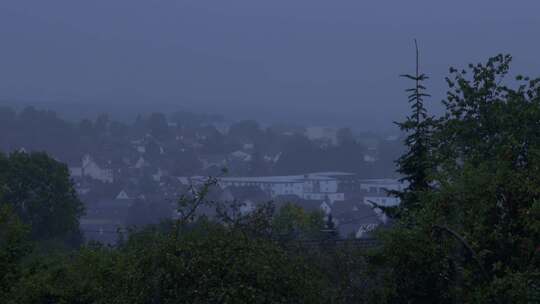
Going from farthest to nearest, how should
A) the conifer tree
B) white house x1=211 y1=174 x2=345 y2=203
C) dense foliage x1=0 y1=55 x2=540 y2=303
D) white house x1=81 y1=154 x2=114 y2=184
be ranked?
white house x1=81 y1=154 x2=114 y2=184, white house x1=211 y1=174 x2=345 y2=203, the conifer tree, dense foliage x1=0 y1=55 x2=540 y2=303

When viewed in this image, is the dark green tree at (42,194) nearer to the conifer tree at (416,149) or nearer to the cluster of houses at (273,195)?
the cluster of houses at (273,195)

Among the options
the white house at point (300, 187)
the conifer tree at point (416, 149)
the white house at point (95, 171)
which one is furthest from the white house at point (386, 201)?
the white house at point (95, 171)

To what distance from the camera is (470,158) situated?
12.0 m

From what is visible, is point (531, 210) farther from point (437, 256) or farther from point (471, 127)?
point (471, 127)

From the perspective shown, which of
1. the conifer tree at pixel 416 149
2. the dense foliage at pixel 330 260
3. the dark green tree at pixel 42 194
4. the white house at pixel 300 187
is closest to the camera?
the dense foliage at pixel 330 260

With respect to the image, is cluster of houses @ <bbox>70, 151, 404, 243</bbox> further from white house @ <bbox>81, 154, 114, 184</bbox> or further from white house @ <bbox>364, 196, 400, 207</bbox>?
white house @ <bbox>364, 196, 400, 207</bbox>

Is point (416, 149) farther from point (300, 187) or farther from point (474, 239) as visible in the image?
point (300, 187)

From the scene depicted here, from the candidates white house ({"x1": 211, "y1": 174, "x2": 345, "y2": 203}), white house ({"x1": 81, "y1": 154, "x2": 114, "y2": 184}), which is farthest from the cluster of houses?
white house ({"x1": 81, "y1": 154, "x2": 114, "y2": 184})

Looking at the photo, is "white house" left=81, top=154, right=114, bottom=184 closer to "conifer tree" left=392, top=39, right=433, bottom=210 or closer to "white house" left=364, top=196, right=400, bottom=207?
"white house" left=364, top=196, right=400, bottom=207

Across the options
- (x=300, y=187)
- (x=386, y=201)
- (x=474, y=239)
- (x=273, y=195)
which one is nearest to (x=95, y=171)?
(x=300, y=187)

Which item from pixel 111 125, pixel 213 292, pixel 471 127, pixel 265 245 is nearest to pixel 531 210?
pixel 265 245

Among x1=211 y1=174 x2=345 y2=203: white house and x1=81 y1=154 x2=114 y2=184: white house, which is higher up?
x1=81 y1=154 x2=114 y2=184: white house

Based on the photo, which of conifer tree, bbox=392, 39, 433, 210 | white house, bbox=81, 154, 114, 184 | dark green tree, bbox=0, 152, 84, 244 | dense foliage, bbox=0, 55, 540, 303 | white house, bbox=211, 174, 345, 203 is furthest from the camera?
white house, bbox=81, 154, 114, 184

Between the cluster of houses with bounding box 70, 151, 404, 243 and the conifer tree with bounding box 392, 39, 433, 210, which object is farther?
the cluster of houses with bounding box 70, 151, 404, 243
